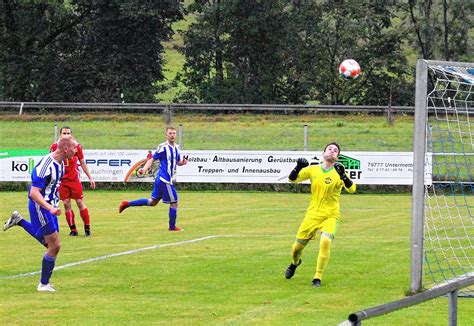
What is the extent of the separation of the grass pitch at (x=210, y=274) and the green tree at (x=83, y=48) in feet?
104

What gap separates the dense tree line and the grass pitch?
98.0ft

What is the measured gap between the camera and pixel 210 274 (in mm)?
14297

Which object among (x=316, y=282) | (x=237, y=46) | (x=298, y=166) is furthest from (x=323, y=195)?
(x=237, y=46)

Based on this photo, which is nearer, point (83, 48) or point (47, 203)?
point (47, 203)

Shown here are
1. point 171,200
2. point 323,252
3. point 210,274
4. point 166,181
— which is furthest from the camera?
point 166,181

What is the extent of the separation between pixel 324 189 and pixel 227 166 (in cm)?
1904

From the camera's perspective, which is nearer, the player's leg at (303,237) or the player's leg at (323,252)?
the player's leg at (323,252)

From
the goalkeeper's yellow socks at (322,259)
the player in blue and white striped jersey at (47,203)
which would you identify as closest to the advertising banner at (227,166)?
the goalkeeper's yellow socks at (322,259)

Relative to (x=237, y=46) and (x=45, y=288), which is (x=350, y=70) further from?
(x=237, y=46)

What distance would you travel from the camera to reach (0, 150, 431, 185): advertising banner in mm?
32312

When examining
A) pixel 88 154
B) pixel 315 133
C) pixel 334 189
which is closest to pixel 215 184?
pixel 88 154

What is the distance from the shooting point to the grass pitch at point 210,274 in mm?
11086

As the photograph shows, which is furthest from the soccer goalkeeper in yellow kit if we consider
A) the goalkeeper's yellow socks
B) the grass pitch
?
the grass pitch

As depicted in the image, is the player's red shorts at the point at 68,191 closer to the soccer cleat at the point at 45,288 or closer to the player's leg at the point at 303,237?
the player's leg at the point at 303,237
